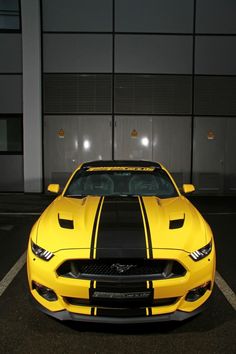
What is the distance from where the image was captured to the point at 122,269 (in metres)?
2.74

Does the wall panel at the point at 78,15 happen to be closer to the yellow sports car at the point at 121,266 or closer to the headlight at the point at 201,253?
the yellow sports car at the point at 121,266

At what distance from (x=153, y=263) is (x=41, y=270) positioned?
36.8 inches

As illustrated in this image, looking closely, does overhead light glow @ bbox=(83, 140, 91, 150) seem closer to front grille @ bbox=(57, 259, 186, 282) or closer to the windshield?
the windshield

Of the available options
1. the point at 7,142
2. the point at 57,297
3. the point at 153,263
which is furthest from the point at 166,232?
→ the point at 7,142

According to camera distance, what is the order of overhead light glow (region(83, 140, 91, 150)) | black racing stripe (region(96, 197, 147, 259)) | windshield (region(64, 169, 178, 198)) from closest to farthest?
black racing stripe (region(96, 197, 147, 259))
windshield (region(64, 169, 178, 198))
overhead light glow (region(83, 140, 91, 150))

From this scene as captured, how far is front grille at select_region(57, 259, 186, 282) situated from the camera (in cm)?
272

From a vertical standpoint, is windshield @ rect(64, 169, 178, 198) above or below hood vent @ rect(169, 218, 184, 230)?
above

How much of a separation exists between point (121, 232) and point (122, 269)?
16.1 inches

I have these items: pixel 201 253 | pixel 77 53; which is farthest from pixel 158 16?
pixel 201 253

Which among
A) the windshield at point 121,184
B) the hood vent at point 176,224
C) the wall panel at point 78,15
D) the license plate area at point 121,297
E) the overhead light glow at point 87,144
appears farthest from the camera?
the overhead light glow at point 87,144

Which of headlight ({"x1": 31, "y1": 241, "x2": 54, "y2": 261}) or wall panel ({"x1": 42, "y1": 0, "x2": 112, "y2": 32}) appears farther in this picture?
wall panel ({"x1": 42, "y1": 0, "x2": 112, "y2": 32})

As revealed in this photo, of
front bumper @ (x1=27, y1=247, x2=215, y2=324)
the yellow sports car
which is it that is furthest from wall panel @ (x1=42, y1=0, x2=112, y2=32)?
front bumper @ (x1=27, y1=247, x2=215, y2=324)

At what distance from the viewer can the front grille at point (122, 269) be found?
2.72m

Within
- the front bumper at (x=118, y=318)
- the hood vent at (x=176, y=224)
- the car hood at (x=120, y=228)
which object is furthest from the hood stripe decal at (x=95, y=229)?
the hood vent at (x=176, y=224)
